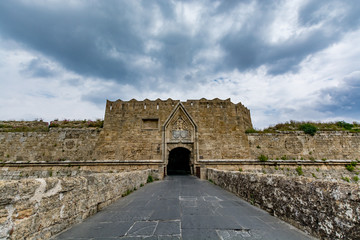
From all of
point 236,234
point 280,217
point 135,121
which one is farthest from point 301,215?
point 135,121

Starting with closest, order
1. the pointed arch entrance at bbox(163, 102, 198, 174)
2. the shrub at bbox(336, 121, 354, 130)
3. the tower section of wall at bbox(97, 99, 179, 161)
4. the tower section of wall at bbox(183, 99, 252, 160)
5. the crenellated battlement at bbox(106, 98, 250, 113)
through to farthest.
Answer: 1. the tower section of wall at bbox(97, 99, 179, 161)
2. the tower section of wall at bbox(183, 99, 252, 160)
3. the pointed arch entrance at bbox(163, 102, 198, 174)
4. the crenellated battlement at bbox(106, 98, 250, 113)
5. the shrub at bbox(336, 121, 354, 130)

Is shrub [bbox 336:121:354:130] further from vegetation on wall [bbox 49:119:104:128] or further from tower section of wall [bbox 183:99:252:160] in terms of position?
vegetation on wall [bbox 49:119:104:128]

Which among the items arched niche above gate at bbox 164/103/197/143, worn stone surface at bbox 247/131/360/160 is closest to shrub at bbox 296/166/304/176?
worn stone surface at bbox 247/131/360/160

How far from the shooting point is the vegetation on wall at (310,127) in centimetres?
1500

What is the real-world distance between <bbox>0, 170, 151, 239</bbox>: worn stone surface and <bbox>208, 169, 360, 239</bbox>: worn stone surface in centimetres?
404

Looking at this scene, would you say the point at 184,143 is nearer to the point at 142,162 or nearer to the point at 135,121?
the point at 142,162

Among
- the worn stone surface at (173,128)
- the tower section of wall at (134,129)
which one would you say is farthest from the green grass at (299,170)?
the tower section of wall at (134,129)

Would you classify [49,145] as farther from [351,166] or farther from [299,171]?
[351,166]

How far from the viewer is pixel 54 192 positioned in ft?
8.79

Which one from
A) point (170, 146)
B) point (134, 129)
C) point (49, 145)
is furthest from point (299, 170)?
point (49, 145)

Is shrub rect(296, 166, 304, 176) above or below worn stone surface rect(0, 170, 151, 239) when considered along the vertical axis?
below

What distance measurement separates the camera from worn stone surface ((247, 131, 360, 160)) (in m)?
14.3

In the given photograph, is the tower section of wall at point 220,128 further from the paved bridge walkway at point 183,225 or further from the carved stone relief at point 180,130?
the paved bridge walkway at point 183,225

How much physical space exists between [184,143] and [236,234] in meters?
12.4
